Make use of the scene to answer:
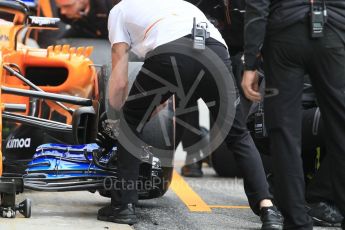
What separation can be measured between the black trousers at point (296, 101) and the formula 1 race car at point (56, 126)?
1.18 metres

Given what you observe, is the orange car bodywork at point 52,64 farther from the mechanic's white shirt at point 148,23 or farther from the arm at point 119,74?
the mechanic's white shirt at point 148,23

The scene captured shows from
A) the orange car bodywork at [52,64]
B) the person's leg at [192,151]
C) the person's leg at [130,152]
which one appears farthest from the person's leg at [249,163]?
the person's leg at [192,151]

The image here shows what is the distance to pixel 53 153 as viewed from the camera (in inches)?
188

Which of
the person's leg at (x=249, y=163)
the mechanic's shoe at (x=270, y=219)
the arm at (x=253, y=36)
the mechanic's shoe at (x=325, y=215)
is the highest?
the arm at (x=253, y=36)

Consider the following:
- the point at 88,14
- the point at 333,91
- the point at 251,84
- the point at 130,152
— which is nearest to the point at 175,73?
the point at 130,152

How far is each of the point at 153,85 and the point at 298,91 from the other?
3.25 ft

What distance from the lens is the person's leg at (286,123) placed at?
3527 mm

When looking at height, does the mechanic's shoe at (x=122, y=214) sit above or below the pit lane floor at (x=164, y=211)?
above

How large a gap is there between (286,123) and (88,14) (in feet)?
13.9

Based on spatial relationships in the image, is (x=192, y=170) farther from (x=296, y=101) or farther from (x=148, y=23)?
(x=296, y=101)

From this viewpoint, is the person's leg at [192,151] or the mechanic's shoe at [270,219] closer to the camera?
the mechanic's shoe at [270,219]

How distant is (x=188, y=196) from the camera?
564 cm

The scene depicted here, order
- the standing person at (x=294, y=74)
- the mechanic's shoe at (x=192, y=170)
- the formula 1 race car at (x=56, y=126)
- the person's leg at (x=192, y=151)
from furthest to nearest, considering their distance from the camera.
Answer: the mechanic's shoe at (x=192, y=170), the person's leg at (x=192, y=151), the formula 1 race car at (x=56, y=126), the standing person at (x=294, y=74)

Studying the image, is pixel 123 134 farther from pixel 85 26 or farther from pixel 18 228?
pixel 85 26
